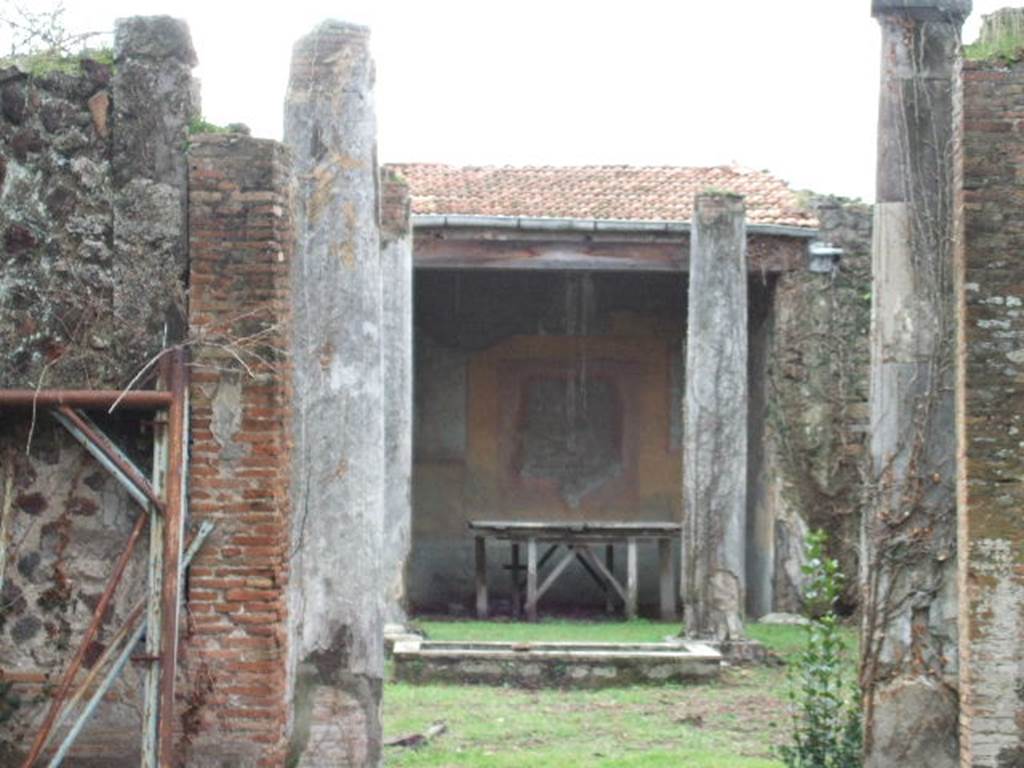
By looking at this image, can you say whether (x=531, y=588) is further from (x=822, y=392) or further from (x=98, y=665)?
(x=98, y=665)

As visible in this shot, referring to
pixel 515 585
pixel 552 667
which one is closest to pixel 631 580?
pixel 515 585

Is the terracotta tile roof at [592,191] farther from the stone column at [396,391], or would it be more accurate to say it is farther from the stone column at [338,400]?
the stone column at [338,400]

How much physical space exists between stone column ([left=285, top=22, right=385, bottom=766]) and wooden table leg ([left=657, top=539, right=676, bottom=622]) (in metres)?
9.39

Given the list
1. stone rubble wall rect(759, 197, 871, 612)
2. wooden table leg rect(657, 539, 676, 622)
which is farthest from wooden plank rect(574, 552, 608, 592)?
stone rubble wall rect(759, 197, 871, 612)

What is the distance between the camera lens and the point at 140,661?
7.31 meters

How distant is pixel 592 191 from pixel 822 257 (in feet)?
8.90

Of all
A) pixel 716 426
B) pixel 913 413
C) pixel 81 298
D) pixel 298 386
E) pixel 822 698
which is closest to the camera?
pixel 81 298

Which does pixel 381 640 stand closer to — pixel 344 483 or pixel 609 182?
pixel 344 483

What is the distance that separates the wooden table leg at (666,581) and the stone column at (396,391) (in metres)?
3.88

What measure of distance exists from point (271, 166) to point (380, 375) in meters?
1.70

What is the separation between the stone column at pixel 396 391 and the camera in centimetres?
1458

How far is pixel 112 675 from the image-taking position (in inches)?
284

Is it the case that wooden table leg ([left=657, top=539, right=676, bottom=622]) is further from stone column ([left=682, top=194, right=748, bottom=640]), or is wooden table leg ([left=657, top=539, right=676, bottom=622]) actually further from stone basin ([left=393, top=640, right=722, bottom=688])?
stone basin ([left=393, top=640, right=722, bottom=688])

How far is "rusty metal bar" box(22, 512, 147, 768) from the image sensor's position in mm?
7297
